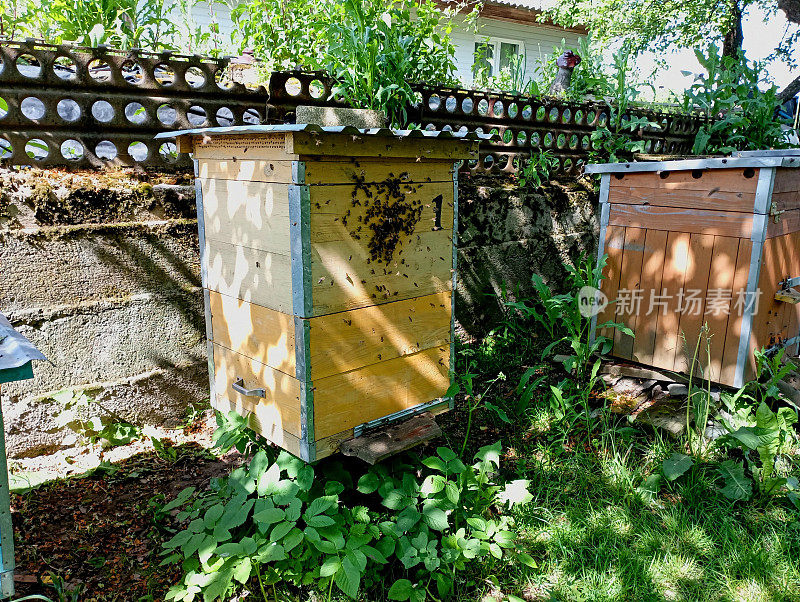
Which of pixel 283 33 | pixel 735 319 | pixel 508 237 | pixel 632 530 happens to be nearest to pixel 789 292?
pixel 735 319

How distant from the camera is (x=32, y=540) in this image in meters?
2.48

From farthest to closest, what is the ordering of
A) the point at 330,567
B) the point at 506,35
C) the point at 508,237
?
1. the point at 506,35
2. the point at 508,237
3. the point at 330,567

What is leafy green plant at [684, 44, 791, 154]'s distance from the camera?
6309 mm

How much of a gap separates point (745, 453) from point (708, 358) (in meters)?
0.52

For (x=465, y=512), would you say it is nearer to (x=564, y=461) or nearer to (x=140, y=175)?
(x=564, y=461)

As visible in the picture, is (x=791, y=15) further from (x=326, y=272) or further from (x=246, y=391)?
(x=246, y=391)

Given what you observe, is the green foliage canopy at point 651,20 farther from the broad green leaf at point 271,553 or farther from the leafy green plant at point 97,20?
the broad green leaf at point 271,553

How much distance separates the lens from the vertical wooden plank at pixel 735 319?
3240mm

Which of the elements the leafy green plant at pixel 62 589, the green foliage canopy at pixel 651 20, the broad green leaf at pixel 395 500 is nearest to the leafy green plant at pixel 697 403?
the broad green leaf at pixel 395 500

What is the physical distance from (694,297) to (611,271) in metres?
0.58

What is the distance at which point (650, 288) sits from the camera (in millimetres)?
3686

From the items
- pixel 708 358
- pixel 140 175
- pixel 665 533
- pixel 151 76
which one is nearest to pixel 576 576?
pixel 665 533

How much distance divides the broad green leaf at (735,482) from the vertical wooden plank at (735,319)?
54cm

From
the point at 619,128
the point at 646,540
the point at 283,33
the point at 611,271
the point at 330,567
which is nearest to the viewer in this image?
the point at 330,567
